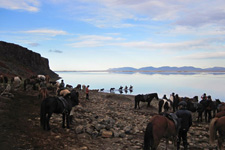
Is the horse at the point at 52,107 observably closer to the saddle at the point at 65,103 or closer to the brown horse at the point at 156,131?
the saddle at the point at 65,103

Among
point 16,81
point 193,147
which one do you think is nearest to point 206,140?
point 193,147

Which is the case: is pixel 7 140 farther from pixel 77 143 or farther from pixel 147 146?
pixel 147 146

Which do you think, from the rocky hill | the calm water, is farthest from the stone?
the rocky hill

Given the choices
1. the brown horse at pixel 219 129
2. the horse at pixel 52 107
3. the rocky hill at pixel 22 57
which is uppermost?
the rocky hill at pixel 22 57

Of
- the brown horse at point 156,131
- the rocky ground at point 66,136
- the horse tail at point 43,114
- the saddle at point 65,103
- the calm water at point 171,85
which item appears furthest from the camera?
the calm water at point 171,85

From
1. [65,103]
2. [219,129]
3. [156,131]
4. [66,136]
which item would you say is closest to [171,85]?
[219,129]

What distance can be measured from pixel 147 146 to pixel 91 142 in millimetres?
3303

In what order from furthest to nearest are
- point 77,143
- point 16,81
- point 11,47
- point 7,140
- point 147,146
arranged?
point 11,47, point 16,81, point 77,143, point 7,140, point 147,146

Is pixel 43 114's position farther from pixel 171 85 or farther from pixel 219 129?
pixel 171 85

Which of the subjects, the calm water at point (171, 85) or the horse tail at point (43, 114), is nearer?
the horse tail at point (43, 114)

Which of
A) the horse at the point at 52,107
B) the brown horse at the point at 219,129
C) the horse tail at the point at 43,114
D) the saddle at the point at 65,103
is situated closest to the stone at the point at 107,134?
the horse at the point at 52,107

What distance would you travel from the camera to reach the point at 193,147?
9766 millimetres

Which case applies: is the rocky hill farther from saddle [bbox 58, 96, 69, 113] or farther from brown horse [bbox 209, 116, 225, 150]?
brown horse [bbox 209, 116, 225, 150]

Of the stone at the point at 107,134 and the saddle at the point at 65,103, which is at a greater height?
the saddle at the point at 65,103
